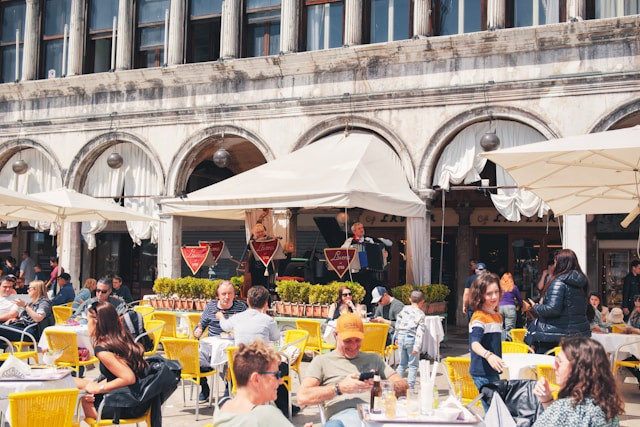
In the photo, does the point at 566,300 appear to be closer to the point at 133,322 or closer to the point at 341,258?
the point at 133,322

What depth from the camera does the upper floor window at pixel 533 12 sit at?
542 inches

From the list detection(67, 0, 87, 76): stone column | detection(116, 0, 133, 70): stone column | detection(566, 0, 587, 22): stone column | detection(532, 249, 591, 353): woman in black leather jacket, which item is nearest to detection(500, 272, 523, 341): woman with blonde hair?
detection(532, 249, 591, 353): woman in black leather jacket

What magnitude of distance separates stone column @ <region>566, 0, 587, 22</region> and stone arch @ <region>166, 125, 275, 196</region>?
6656mm

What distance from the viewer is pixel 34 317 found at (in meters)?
10.4

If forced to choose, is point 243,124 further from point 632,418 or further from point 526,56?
point 632,418

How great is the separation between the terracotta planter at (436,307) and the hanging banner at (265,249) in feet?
9.53

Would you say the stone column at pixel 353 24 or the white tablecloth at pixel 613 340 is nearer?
the white tablecloth at pixel 613 340

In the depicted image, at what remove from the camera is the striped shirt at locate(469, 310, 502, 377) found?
5.84 metres

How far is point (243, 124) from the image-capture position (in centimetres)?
1592

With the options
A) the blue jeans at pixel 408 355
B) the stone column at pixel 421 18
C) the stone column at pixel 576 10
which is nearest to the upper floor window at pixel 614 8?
the stone column at pixel 576 10

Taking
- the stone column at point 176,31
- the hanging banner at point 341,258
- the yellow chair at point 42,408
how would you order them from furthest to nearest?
the stone column at point 176,31
the hanging banner at point 341,258
the yellow chair at point 42,408

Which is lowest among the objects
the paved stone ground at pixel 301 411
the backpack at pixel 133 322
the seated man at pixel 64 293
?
the paved stone ground at pixel 301 411

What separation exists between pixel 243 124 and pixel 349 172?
16.3ft

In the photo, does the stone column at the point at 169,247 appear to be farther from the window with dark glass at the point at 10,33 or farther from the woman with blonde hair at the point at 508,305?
the woman with blonde hair at the point at 508,305
